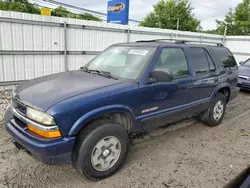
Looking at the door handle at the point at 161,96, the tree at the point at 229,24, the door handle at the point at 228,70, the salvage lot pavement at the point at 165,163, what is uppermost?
the tree at the point at 229,24

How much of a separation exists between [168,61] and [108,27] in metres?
5.42

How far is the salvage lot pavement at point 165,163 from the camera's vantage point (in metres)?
2.67

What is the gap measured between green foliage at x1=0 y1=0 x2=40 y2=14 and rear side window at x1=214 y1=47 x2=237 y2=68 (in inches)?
767

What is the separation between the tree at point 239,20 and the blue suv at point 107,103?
2112cm

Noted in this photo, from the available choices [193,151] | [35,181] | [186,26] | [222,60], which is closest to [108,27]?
[222,60]

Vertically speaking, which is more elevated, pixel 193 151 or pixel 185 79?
pixel 185 79

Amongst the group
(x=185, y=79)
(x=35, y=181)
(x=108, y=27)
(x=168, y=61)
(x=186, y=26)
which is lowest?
(x=35, y=181)

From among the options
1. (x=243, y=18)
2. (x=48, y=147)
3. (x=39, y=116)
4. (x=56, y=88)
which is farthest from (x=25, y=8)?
(x=48, y=147)

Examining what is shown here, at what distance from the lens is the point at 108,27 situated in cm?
825

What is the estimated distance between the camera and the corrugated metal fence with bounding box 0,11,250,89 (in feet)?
20.5

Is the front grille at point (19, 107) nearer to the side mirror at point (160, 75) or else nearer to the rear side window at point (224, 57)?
the side mirror at point (160, 75)

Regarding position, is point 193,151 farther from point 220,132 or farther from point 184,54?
point 184,54

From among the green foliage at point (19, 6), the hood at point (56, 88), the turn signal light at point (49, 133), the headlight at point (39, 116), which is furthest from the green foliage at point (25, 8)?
the turn signal light at point (49, 133)

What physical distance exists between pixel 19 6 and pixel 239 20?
22.2m
